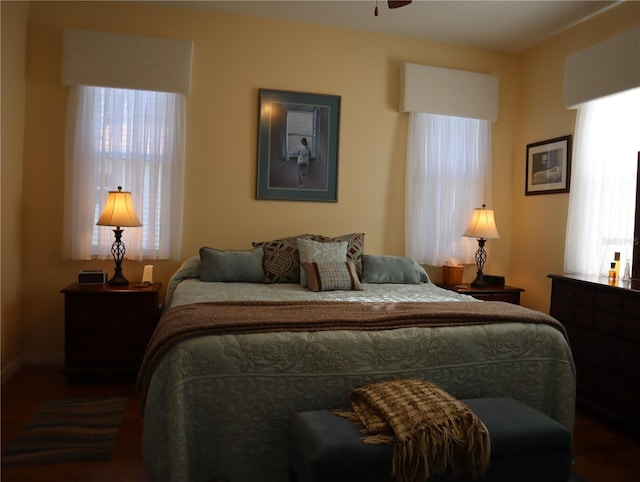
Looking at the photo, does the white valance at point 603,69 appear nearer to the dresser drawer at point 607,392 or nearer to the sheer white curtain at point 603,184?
the sheer white curtain at point 603,184

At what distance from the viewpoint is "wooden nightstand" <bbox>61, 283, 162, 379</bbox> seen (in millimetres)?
3182

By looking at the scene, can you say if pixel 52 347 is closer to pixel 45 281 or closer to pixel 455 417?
pixel 45 281

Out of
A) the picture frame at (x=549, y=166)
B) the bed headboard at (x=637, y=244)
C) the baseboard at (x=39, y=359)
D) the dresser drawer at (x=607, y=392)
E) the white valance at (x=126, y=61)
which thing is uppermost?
the white valance at (x=126, y=61)

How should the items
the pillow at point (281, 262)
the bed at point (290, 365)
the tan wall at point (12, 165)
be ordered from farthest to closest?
the pillow at point (281, 262), the tan wall at point (12, 165), the bed at point (290, 365)

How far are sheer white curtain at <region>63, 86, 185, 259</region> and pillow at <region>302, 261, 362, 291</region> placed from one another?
1188 millimetres

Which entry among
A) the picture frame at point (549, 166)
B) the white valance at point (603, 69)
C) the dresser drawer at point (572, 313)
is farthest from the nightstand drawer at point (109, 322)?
the white valance at point (603, 69)

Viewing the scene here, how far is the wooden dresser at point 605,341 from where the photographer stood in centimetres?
270

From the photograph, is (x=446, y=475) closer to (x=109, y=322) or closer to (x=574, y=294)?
(x=574, y=294)

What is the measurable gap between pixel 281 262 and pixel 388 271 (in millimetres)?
797

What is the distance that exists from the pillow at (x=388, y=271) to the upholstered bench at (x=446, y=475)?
1.63 metres

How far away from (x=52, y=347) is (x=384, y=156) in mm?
3052

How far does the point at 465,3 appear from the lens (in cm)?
344

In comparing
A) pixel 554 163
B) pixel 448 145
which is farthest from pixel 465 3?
pixel 554 163

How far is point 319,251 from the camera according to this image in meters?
3.36
